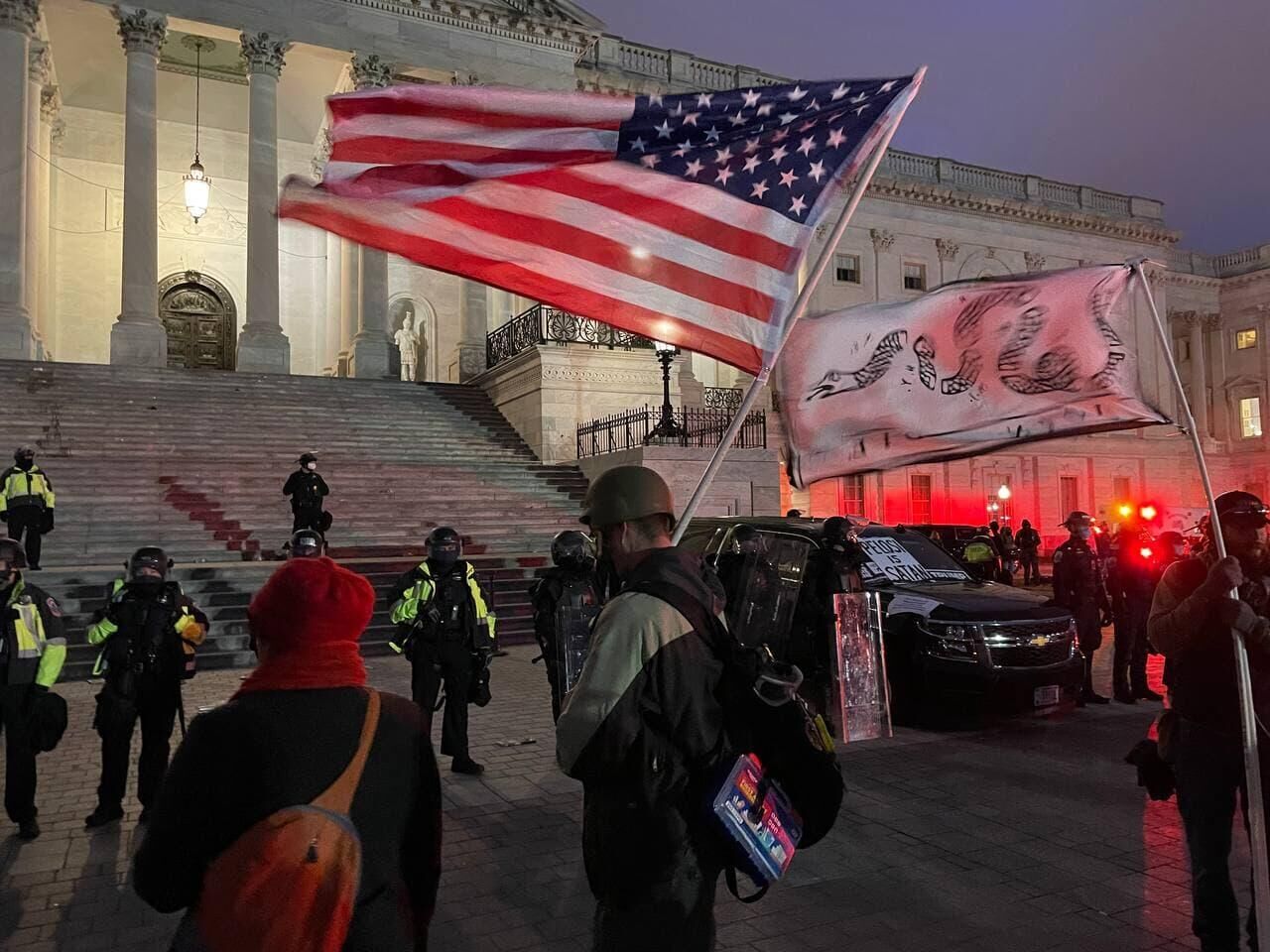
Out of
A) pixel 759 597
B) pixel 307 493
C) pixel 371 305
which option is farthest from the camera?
pixel 371 305

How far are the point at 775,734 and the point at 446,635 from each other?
494 cm

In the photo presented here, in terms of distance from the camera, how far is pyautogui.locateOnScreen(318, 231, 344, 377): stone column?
31.3 m

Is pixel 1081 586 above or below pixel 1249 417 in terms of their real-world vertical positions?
below

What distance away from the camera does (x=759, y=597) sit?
6.20 m

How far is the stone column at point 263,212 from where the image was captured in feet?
83.4

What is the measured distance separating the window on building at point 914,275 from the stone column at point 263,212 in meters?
26.8

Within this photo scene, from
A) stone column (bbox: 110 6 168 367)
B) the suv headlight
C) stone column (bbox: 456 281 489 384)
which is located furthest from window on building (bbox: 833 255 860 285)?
the suv headlight

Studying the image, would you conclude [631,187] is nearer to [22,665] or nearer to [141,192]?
[22,665]

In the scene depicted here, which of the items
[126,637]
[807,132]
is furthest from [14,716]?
[807,132]

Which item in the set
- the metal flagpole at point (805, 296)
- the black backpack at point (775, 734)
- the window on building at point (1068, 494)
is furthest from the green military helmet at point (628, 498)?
the window on building at point (1068, 494)

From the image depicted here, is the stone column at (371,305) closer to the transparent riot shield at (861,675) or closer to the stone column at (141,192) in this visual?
the stone column at (141,192)

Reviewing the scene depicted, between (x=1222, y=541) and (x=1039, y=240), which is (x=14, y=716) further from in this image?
(x=1039, y=240)

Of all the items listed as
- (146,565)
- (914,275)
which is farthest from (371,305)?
(914,275)

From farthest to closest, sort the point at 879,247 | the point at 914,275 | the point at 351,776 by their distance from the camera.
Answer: the point at 914,275 < the point at 879,247 < the point at 351,776
